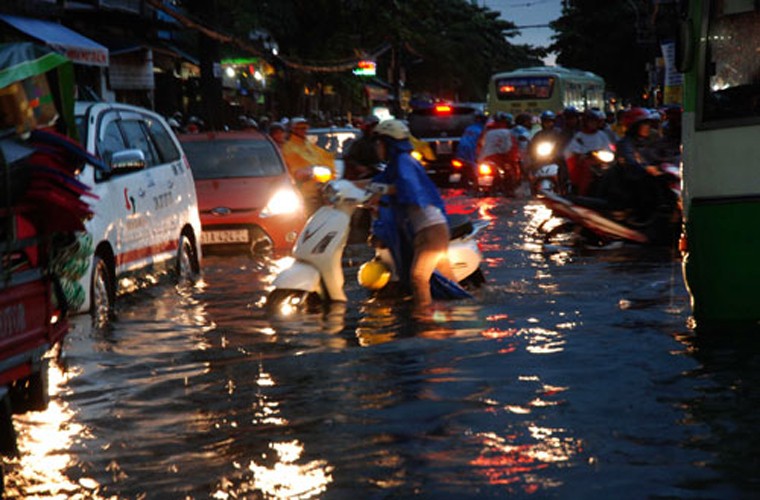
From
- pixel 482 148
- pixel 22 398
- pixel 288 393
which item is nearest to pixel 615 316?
pixel 288 393

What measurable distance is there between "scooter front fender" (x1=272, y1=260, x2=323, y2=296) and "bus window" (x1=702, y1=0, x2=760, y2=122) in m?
3.81

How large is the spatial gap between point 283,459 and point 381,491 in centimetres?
77

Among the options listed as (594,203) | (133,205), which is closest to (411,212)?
(133,205)

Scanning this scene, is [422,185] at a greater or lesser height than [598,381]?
greater

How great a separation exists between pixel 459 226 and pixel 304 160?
8.07 meters

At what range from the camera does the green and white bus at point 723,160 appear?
870 centimetres

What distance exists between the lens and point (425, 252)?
11.5 meters

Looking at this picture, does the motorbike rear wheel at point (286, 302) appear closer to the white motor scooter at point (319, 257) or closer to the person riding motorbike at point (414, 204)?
the white motor scooter at point (319, 257)

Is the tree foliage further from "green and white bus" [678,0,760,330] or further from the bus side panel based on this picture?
the bus side panel

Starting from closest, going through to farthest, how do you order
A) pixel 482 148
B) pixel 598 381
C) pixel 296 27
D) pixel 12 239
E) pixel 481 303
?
pixel 12 239 < pixel 598 381 < pixel 481 303 < pixel 482 148 < pixel 296 27

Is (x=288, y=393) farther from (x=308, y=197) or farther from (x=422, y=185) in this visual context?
(x=308, y=197)

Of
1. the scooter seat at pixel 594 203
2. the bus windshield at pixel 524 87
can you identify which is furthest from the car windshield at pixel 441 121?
the scooter seat at pixel 594 203

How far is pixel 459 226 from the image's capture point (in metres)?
12.8

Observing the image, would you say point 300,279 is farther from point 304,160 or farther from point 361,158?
point 304,160
